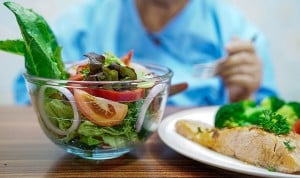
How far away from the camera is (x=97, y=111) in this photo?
0.63m

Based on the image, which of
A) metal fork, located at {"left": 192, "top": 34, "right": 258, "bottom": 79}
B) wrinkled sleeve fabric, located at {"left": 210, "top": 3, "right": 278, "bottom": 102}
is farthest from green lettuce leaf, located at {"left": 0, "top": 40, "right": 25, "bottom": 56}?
wrinkled sleeve fabric, located at {"left": 210, "top": 3, "right": 278, "bottom": 102}

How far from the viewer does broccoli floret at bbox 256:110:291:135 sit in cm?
66

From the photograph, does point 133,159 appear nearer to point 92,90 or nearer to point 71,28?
point 92,90

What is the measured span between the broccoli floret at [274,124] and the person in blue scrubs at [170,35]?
0.96 meters

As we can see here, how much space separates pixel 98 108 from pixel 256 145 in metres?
0.25

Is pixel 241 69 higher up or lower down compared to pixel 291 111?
lower down

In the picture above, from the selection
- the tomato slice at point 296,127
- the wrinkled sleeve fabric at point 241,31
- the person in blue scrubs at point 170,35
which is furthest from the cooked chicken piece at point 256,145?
the wrinkled sleeve fabric at point 241,31

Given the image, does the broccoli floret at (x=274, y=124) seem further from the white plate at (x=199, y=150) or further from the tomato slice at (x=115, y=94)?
the tomato slice at (x=115, y=94)

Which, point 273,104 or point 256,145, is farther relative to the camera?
point 273,104

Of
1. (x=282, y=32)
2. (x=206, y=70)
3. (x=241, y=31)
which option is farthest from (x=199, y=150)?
(x=282, y=32)

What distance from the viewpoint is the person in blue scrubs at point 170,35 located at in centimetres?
169

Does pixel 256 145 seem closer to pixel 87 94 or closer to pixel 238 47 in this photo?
pixel 87 94

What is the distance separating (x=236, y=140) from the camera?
0.69 meters

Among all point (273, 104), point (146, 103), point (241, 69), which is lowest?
point (241, 69)
